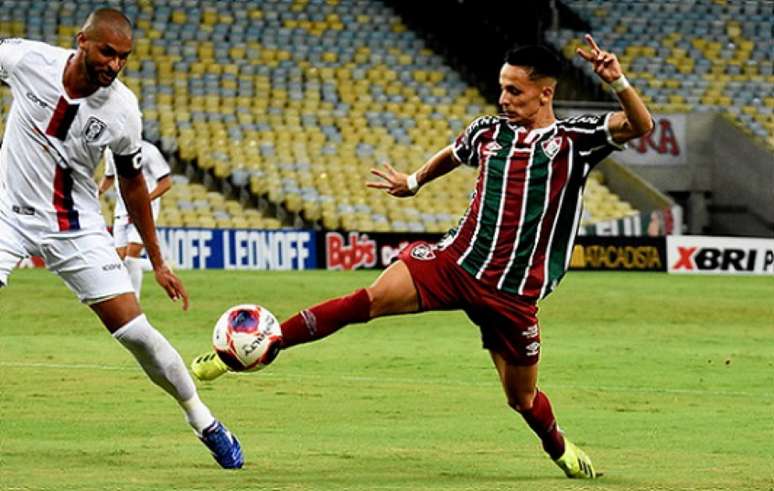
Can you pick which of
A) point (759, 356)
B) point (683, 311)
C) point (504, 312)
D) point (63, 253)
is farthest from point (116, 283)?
point (683, 311)

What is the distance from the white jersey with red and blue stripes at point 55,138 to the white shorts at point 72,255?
1.8 inches

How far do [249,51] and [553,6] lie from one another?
6.71 m

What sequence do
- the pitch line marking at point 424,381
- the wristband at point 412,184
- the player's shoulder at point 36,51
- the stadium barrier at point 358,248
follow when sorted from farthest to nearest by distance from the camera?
the stadium barrier at point 358,248, the pitch line marking at point 424,381, the wristband at point 412,184, the player's shoulder at point 36,51

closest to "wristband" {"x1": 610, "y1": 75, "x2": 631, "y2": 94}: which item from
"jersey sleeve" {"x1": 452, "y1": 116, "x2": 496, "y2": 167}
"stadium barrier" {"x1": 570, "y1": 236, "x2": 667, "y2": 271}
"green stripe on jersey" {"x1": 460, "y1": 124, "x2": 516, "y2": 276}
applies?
"green stripe on jersey" {"x1": 460, "y1": 124, "x2": 516, "y2": 276}

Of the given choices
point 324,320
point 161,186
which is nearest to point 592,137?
point 324,320

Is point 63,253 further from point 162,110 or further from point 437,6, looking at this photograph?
point 437,6

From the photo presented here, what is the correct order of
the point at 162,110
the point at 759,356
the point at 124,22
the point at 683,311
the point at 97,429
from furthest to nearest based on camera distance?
1. the point at 162,110
2. the point at 683,311
3. the point at 759,356
4. the point at 97,429
5. the point at 124,22

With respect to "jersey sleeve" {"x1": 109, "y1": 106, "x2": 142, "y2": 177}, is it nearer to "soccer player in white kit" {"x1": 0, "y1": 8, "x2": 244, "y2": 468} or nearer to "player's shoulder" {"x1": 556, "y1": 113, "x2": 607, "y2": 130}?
"soccer player in white kit" {"x1": 0, "y1": 8, "x2": 244, "y2": 468}

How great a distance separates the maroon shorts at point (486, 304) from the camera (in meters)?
8.08

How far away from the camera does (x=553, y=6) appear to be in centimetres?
3725

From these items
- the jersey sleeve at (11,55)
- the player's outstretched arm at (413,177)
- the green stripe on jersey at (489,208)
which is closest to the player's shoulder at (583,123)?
the green stripe on jersey at (489,208)

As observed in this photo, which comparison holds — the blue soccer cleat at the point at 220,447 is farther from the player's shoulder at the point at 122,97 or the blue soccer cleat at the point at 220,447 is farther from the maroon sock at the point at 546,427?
the player's shoulder at the point at 122,97

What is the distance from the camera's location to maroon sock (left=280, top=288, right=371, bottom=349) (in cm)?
799

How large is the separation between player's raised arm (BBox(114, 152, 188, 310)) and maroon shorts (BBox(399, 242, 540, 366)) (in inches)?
45.2
